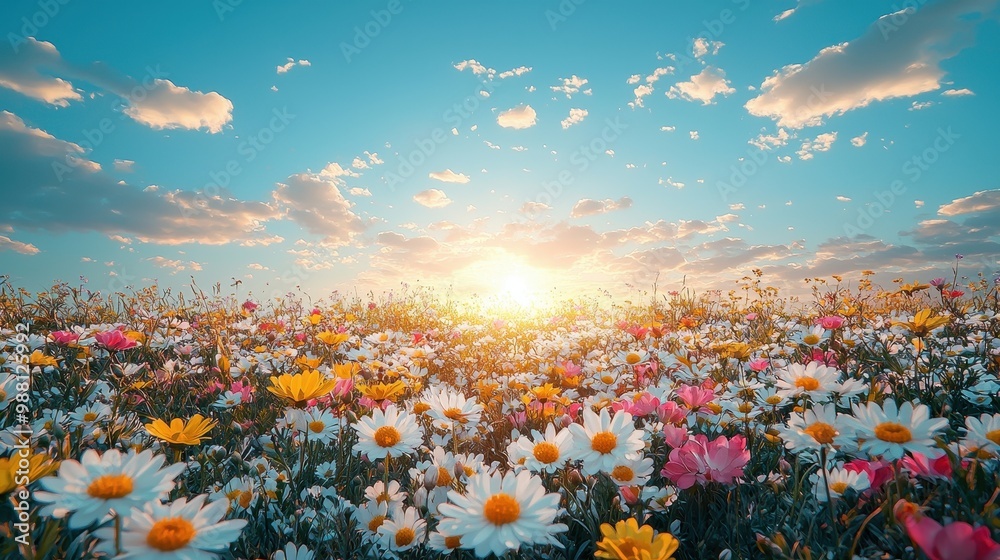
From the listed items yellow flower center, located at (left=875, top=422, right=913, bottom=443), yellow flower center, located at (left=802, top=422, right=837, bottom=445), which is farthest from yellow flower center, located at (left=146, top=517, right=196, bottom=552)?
yellow flower center, located at (left=875, top=422, right=913, bottom=443)

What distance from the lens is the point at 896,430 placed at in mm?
1414

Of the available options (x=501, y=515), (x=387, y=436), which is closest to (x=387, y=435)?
(x=387, y=436)

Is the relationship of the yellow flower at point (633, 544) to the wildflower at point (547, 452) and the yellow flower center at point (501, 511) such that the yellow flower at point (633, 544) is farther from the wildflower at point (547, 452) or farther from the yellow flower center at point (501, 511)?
the wildflower at point (547, 452)

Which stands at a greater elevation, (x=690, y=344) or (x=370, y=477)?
(x=690, y=344)

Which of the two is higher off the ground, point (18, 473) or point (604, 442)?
point (18, 473)

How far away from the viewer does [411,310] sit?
9062mm

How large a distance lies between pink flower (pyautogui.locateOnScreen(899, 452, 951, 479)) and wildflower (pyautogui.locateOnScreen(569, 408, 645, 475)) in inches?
30.3

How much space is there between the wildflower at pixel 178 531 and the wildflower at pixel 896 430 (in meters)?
1.65

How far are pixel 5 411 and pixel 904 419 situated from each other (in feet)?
10.7

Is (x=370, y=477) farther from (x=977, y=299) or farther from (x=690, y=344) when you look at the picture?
(x=977, y=299)

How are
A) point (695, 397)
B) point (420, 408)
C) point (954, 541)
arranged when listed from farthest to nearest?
point (420, 408)
point (695, 397)
point (954, 541)

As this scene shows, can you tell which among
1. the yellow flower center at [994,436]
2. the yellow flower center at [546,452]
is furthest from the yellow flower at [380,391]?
the yellow flower center at [994,436]

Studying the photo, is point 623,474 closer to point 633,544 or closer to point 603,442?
point 603,442

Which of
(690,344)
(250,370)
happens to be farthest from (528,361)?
(250,370)
